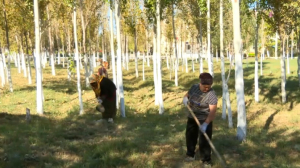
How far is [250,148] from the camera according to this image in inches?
258

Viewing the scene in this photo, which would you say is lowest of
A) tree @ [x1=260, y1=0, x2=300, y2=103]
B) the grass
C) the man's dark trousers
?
the grass

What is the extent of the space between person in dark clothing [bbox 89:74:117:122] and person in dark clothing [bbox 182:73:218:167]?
439 centimetres

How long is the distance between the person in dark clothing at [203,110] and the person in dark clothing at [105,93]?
4.39 metres

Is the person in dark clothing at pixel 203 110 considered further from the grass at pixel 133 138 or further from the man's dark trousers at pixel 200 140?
the grass at pixel 133 138

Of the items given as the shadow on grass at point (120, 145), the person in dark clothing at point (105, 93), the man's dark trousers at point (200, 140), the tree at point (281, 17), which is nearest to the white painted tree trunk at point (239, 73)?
the shadow on grass at point (120, 145)

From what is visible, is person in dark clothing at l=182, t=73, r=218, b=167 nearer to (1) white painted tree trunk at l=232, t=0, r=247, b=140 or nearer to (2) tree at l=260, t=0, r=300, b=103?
(1) white painted tree trunk at l=232, t=0, r=247, b=140

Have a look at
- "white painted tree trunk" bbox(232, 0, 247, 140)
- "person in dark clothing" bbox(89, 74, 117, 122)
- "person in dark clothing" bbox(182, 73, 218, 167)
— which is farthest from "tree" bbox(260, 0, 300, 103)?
"person in dark clothing" bbox(182, 73, 218, 167)

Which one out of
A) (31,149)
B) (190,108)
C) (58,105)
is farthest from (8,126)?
(190,108)

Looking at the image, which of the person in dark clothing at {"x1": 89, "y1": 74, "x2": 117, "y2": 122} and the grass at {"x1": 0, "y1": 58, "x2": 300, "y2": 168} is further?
the person in dark clothing at {"x1": 89, "y1": 74, "x2": 117, "y2": 122}

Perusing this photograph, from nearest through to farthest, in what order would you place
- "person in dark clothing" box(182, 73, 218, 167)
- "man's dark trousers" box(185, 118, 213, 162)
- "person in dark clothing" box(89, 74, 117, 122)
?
"person in dark clothing" box(182, 73, 218, 167)
"man's dark trousers" box(185, 118, 213, 162)
"person in dark clothing" box(89, 74, 117, 122)

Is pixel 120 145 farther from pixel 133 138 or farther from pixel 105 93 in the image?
pixel 105 93

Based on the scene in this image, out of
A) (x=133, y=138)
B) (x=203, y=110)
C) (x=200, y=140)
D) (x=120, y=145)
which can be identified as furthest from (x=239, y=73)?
(x=120, y=145)

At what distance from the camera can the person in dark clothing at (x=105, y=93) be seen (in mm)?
9297

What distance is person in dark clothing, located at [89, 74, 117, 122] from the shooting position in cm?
930
